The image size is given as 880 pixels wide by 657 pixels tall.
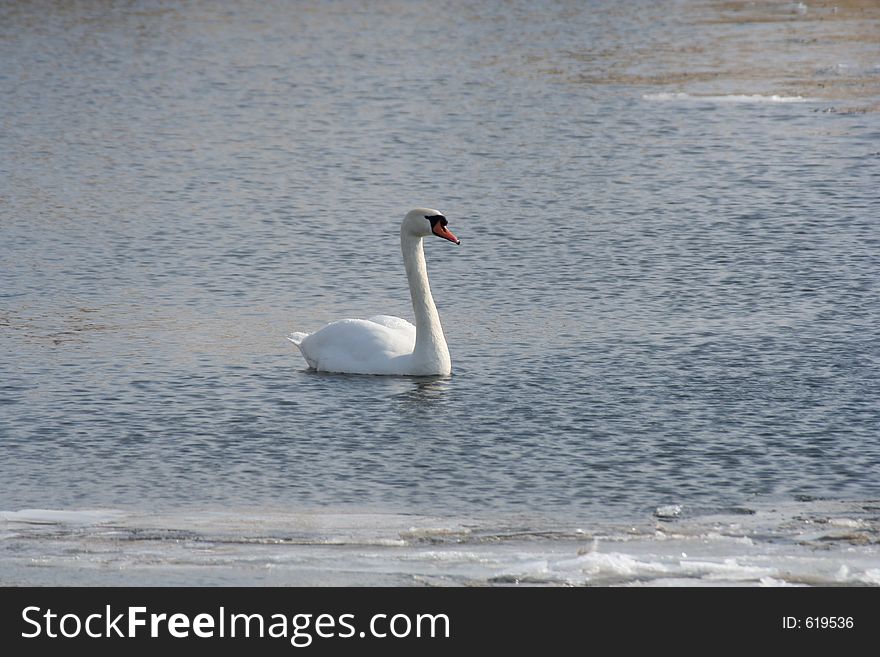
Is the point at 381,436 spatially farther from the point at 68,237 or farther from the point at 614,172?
the point at 614,172

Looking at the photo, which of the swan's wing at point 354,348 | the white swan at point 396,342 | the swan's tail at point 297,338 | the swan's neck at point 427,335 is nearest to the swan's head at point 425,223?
the white swan at point 396,342

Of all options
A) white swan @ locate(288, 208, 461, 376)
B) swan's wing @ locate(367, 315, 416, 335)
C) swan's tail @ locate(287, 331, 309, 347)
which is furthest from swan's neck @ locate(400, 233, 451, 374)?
swan's tail @ locate(287, 331, 309, 347)

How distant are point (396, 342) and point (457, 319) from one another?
1.68 metres

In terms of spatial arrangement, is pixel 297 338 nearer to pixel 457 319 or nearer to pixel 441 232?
pixel 441 232

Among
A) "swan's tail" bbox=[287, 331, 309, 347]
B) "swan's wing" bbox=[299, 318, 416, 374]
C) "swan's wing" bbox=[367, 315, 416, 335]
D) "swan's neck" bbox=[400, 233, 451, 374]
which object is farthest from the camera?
"swan's wing" bbox=[367, 315, 416, 335]

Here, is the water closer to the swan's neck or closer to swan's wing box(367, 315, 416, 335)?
the swan's neck

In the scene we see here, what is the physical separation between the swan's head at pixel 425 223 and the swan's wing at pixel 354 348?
34.5 inches

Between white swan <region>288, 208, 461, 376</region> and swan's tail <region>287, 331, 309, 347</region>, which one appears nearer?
white swan <region>288, 208, 461, 376</region>

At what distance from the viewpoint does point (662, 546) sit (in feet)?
30.0

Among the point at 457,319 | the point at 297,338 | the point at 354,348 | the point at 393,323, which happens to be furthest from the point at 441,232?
the point at 457,319

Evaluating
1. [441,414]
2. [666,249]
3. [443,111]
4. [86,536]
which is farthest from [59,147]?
[86,536]

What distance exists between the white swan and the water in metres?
0.21

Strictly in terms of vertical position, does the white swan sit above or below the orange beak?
below

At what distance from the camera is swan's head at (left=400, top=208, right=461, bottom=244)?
1378 cm
